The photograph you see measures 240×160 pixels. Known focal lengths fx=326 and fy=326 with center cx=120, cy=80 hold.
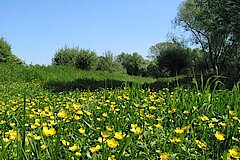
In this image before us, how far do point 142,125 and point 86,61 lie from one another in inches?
1005

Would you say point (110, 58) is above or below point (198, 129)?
above

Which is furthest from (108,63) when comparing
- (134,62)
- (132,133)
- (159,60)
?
(132,133)

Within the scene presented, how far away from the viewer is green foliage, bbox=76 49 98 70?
2747 cm

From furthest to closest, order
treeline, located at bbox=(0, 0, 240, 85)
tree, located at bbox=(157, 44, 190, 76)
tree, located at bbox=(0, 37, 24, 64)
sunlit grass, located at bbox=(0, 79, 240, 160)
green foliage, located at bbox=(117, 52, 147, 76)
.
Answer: green foliage, located at bbox=(117, 52, 147, 76), tree, located at bbox=(157, 44, 190, 76), treeline, located at bbox=(0, 0, 240, 85), tree, located at bbox=(0, 37, 24, 64), sunlit grass, located at bbox=(0, 79, 240, 160)

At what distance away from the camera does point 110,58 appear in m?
34.0

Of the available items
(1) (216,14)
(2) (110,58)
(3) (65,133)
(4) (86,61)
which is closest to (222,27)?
(1) (216,14)

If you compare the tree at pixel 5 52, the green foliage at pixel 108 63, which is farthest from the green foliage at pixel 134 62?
the tree at pixel 5 52

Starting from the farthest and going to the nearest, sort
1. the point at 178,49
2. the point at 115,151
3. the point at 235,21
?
the point at 178,49 < the point at 235,21 < the point at 115,151

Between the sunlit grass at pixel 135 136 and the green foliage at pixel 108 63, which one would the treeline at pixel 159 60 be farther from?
the sunlit grass at pixel 135 136

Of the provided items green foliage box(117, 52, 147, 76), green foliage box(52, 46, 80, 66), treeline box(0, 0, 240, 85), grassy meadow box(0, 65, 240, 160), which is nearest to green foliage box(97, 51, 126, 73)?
treeline box(0, 0, 240, 85)

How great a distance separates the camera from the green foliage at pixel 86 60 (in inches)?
1081

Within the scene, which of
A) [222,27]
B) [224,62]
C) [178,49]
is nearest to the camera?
[222,27]

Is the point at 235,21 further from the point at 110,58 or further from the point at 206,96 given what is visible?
the point at 110,58

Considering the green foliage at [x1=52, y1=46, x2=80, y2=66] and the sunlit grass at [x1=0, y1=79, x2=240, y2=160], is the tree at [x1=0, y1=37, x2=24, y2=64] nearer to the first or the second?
the green foliage at [x1=52, y1=46, x2=80, y2=66]
